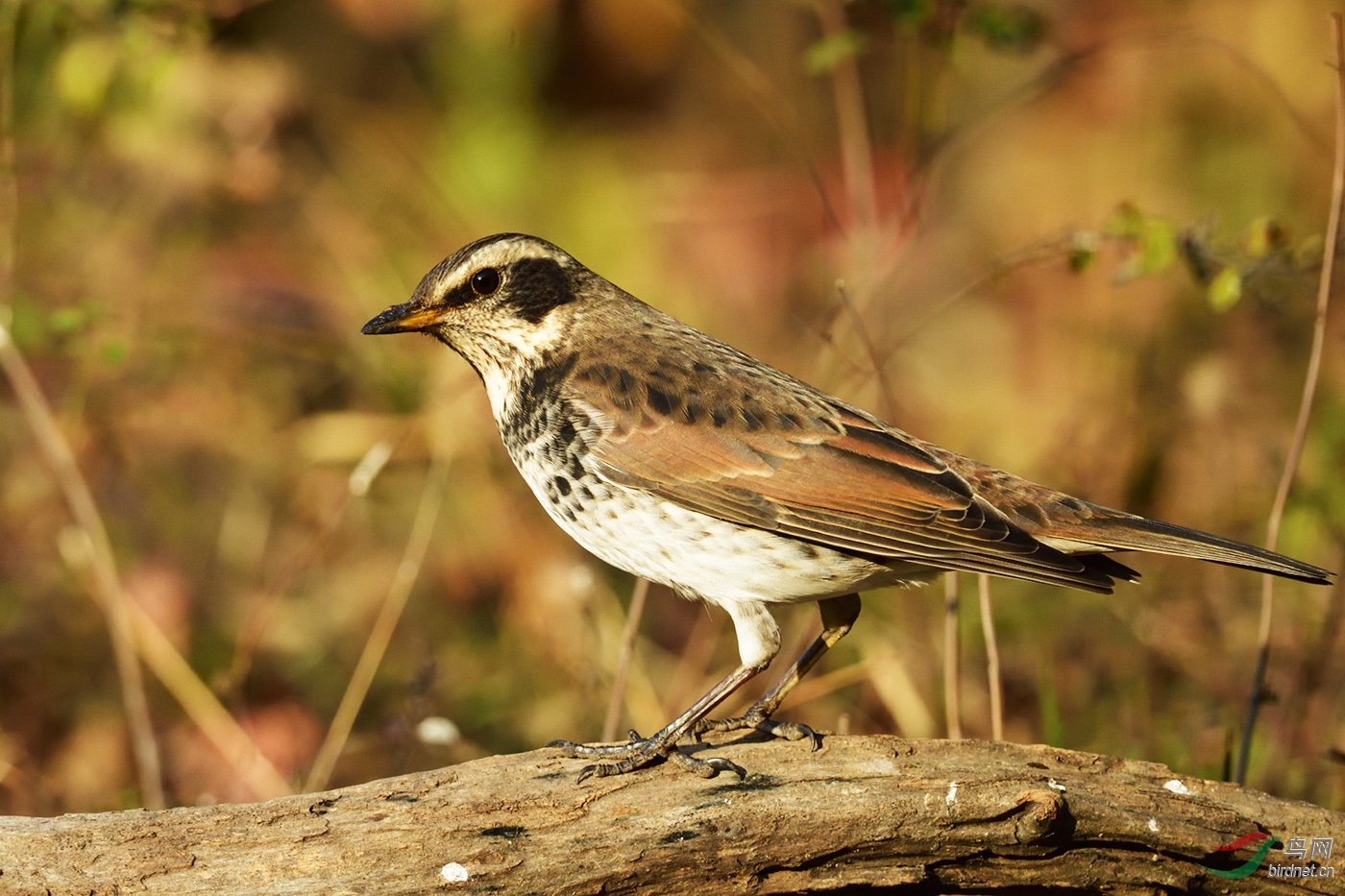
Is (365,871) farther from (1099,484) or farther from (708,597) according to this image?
(1099,484)

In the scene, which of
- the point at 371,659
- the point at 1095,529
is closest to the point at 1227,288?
the point at 1095,529

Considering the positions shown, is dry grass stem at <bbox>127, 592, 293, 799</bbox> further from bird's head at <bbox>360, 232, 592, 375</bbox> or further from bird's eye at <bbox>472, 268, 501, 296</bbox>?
bird's eye at <bbox>472, 268, 501, 296</bbox>

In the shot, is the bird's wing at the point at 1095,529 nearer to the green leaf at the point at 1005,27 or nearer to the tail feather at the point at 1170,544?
the tail feather at the point at 1170,544

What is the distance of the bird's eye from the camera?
5.05m

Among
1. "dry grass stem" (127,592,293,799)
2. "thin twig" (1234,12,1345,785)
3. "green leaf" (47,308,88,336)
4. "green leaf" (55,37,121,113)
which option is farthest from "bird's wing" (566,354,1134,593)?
"green leaf" (55,37,121,113)

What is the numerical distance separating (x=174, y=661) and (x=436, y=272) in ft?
7.91

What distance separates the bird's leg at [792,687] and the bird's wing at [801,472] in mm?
559

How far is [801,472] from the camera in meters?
4.72

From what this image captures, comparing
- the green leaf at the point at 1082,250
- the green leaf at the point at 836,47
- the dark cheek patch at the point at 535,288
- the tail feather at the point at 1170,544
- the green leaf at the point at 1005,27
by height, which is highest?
the green leaf at the point at 1005,27

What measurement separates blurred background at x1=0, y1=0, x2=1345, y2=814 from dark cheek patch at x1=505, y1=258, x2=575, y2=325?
1155 millimetres

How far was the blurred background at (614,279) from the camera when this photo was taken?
638 centimetres

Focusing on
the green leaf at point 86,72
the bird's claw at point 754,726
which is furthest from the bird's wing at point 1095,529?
the green leaf at point 86,72

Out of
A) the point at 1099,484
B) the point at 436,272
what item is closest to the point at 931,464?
the point at 436,272

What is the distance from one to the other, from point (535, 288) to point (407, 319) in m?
0.50
